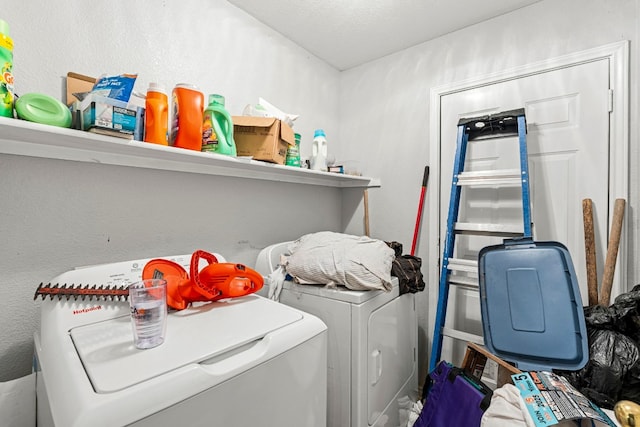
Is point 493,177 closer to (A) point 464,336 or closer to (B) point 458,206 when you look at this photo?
(B) point 458,206

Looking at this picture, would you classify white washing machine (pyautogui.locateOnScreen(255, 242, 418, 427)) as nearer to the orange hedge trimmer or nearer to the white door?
the orange hedge trimmer

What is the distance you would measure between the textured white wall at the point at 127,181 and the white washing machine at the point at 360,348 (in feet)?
1.58

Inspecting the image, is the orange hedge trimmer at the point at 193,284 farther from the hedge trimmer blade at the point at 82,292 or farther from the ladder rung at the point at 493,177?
the ladder rung at the point at 493,177

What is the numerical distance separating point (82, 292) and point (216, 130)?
2.56 feet

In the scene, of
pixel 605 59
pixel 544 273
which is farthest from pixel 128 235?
pixel 605 59

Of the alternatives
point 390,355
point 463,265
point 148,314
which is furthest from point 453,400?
point 148,314

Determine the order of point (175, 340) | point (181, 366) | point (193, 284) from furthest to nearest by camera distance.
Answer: point (193, 284), point (175, 340), point (181, 366)

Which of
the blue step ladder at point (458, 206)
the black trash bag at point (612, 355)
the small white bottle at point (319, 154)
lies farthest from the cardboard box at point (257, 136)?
the black trash bag at point (612, 355)

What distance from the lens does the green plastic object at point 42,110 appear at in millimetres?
828

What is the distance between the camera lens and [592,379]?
1.22m

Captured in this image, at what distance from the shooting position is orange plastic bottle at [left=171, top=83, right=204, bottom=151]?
117 centimetres

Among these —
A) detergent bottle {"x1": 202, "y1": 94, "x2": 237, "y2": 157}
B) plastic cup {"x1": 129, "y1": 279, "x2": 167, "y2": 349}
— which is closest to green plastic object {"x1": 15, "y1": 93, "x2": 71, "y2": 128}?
detergent bottle {"x1": 202, "y1": 94, "x2": 237, "y2": 157}

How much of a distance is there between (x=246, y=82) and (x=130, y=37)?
25.3 inches

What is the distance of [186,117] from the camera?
117 centimetres
